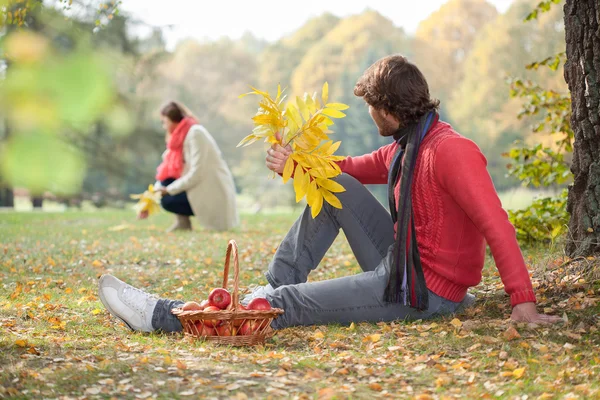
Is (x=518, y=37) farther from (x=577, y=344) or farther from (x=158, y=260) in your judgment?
(x=577, y=344)

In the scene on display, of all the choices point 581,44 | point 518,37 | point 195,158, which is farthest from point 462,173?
point 518,37

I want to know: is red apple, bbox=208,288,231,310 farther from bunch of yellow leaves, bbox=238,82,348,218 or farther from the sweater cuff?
the sweater cuff

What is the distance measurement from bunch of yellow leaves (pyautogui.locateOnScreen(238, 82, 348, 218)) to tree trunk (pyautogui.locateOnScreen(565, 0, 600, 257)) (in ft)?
5.00

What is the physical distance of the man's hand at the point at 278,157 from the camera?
3.80 meters

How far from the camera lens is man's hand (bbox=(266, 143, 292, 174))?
3.80m

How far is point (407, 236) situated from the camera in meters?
3.58

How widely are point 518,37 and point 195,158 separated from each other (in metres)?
21.5

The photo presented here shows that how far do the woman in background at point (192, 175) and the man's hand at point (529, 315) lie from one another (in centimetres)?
655

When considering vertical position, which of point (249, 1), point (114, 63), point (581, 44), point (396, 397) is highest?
point (249, 1)

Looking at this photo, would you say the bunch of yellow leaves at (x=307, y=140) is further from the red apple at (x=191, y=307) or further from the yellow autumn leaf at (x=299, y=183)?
the red apple at (x=191, y=307)

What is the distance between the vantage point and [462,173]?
11.0 feet

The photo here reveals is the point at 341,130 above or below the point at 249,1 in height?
below

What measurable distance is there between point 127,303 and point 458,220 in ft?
5.56

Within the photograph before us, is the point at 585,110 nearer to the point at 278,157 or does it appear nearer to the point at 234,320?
the point at 278,157
